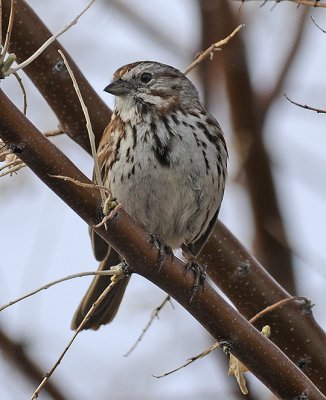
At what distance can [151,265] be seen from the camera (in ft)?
9.03

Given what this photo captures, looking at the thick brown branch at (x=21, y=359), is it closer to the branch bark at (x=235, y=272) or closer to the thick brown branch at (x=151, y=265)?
the branch bark at (x=235, y=272)

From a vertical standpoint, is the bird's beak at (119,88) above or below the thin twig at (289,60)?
below

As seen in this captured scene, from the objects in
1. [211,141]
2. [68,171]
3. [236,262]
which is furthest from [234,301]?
[68,171]

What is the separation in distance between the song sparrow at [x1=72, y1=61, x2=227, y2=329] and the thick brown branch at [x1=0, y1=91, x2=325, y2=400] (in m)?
0.74

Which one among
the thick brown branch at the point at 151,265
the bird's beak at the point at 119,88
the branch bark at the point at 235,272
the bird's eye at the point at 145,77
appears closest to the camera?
the thick brown branch at the point at 151,265

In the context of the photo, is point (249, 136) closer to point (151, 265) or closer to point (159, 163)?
point (159, 163)

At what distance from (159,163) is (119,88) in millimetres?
622

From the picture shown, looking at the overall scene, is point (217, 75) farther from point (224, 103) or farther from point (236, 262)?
point (236, 262)

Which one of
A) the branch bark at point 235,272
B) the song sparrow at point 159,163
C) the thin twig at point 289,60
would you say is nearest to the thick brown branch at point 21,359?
the song sparrow at point 159,163

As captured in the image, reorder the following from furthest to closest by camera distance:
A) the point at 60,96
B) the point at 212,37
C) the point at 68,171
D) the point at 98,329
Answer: the point at 212,37
the point at 98,329
the point at 60,96
the point at 68,171

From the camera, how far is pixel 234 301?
4.06 metres

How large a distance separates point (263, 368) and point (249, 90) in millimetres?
1964

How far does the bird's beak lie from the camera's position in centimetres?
420

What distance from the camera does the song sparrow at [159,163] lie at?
380 centimetres
